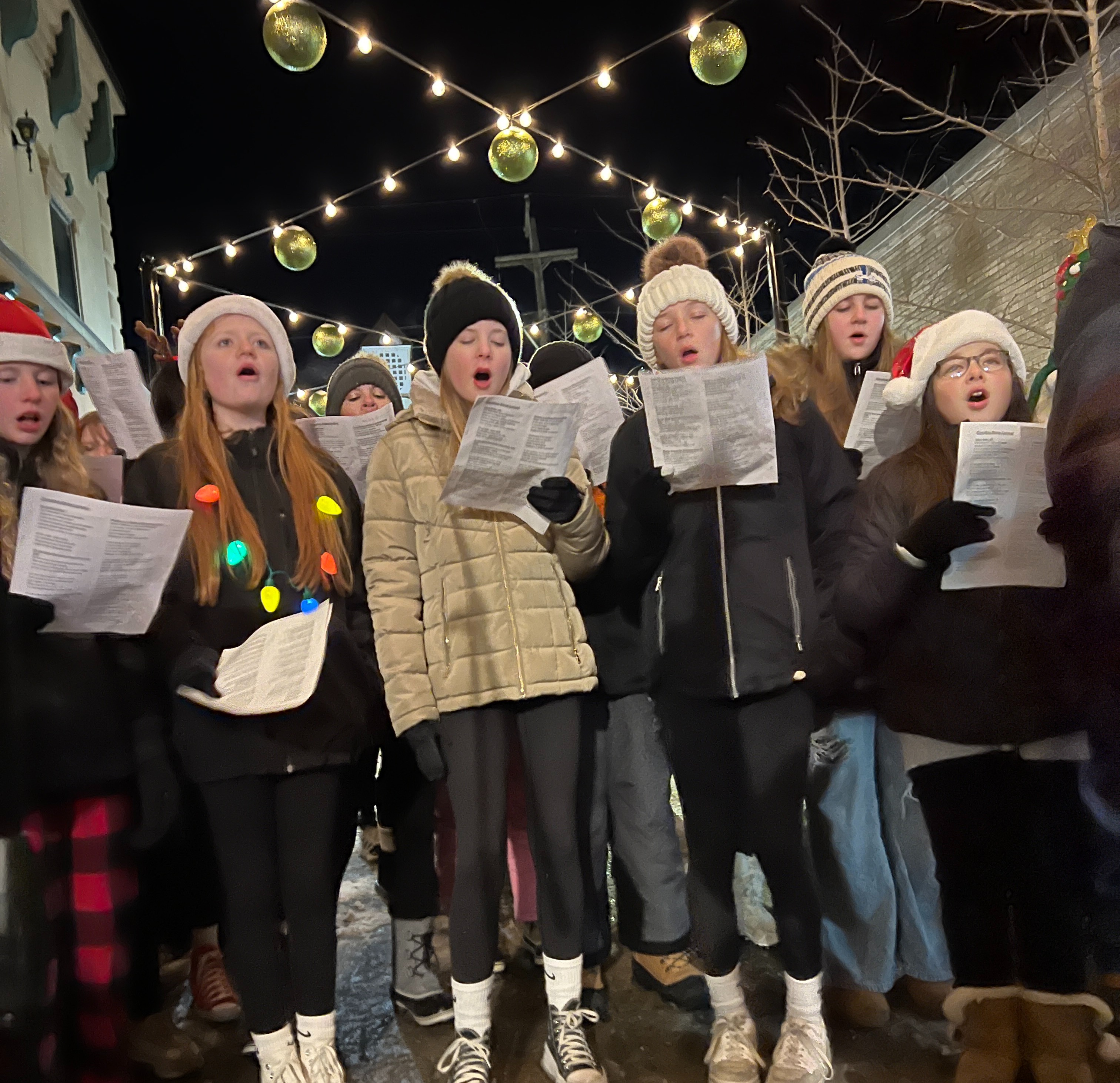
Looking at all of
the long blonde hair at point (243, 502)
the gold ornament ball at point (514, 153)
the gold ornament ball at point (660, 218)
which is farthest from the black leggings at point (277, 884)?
the gold ornament ball at point (660, 218)

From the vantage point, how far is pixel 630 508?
192cm

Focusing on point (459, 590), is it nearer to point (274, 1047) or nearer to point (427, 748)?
point (427, 748)

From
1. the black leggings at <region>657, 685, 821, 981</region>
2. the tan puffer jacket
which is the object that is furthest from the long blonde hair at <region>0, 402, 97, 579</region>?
the black leggings at <region>657, 685, 821, 981</region>

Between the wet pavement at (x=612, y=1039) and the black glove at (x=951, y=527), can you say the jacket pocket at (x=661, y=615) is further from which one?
the wet pavement at (x=612, y=1039)

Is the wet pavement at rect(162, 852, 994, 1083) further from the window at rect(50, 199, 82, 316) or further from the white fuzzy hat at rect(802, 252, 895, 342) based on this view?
the window at rect(50, 199, 82, 316)

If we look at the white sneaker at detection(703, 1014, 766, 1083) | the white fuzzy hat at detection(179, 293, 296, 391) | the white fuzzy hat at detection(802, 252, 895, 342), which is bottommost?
the white sneaker at detection(703, 1014, 766, 1083)

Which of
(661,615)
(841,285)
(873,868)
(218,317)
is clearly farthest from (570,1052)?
(841,285)

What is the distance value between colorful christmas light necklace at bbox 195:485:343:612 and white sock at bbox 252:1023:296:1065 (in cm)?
93

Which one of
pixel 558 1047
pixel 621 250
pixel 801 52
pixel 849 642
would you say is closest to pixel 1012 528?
pixel 849 642

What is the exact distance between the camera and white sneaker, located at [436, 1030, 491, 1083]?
5.77 ft

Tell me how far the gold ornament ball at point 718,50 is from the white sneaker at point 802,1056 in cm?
468

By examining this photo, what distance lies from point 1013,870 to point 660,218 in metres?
5.52

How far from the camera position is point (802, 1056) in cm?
176

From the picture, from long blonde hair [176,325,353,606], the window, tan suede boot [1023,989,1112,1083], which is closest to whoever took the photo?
tan suede boot [1023,989,1112,1083]
